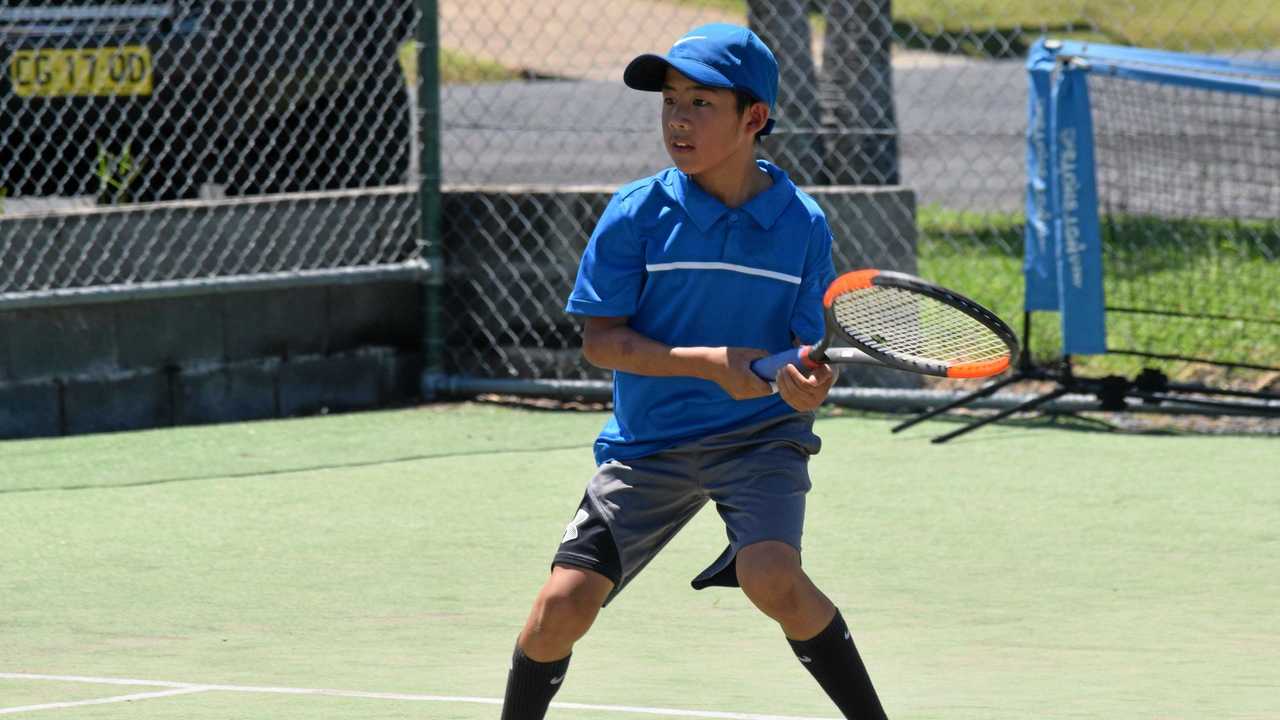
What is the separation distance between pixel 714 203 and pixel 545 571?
2.11 meters

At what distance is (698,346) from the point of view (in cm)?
386

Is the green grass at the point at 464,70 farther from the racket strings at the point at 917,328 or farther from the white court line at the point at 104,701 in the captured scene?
the racket strings at the point at 917,328

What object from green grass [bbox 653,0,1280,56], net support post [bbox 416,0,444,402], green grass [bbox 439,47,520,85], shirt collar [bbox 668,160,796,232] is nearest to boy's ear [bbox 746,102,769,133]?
shirt collar [bbox 668,160,796,232]

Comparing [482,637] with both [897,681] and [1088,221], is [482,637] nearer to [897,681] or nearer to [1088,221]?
[897,681]

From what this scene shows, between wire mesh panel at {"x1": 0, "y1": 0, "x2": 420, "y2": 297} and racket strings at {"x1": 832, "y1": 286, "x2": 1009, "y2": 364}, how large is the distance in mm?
4862

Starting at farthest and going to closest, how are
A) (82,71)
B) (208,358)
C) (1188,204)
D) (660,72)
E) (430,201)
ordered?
(430,201) < (82,71) < (208,358) < (1188,204) < (660,72)

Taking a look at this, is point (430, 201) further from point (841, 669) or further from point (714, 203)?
point (841, 669)

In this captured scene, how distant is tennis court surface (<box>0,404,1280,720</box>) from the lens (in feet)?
14.6

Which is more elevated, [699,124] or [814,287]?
[699,124]

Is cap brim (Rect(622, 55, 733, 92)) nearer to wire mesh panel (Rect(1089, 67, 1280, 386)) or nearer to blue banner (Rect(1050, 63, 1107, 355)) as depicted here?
blue banner (Rect(1050, 63, 1107, 355))

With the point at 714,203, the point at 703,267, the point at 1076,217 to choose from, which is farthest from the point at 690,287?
the point at 1076,217

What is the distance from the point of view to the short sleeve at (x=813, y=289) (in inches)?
155

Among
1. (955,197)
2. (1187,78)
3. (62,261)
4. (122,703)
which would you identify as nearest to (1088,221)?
(1187,78)

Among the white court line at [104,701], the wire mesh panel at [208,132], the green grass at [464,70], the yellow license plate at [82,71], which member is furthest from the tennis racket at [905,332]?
the green grass at [464,70]
